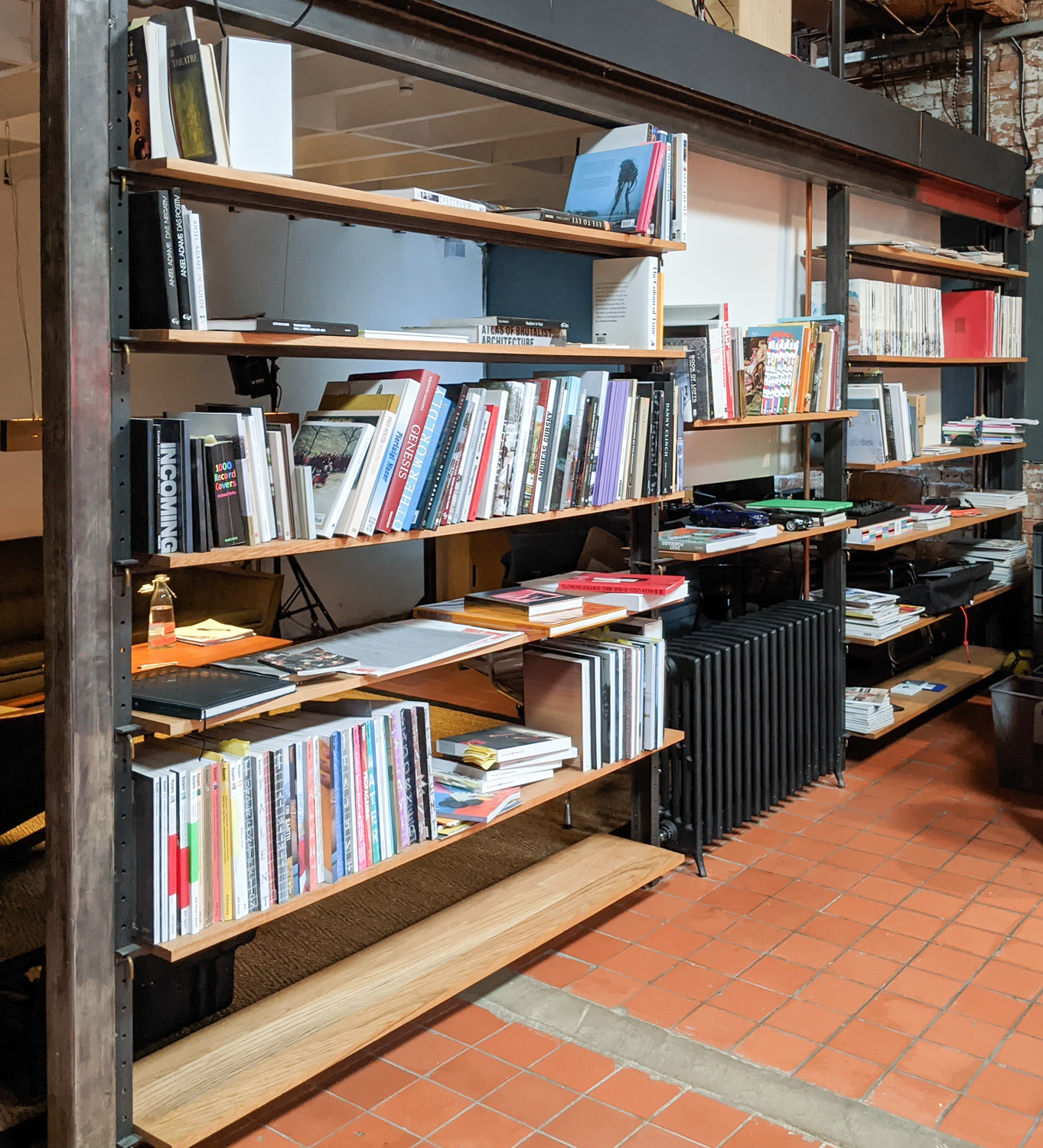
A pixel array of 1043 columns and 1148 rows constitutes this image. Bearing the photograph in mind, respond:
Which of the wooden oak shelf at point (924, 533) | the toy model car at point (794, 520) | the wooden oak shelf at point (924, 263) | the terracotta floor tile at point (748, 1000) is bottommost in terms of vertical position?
the terracotta floor tile at point (748, 1000)

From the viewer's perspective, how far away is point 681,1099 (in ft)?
7.78

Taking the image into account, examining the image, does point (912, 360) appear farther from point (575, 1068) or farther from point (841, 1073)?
point (575, 1068)

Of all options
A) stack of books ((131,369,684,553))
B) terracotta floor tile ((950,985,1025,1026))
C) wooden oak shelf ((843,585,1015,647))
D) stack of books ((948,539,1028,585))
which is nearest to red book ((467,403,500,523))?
stack of books ((131,369,684,553))

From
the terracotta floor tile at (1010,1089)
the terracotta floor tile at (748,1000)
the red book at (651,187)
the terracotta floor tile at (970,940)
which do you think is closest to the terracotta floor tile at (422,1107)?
the terracotta floor tile at (748,1000)

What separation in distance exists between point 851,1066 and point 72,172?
7.64ft

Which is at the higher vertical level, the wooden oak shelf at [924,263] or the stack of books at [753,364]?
the wooden oak shelf at [924,263]

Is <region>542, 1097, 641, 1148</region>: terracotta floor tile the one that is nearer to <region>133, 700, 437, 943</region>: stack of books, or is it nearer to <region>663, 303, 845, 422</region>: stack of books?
<region>133, 700, 437, 943</region>: stack of books

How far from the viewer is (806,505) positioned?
4.14 metres

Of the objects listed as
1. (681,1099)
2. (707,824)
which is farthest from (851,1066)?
(707,824)

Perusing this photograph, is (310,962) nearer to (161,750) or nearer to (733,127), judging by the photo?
(161,750)

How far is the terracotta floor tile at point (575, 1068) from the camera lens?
2439mm

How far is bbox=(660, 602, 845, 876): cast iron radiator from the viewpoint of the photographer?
346cm

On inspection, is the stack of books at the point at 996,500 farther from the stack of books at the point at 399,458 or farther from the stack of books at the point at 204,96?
the stack of books at the point at 204,96

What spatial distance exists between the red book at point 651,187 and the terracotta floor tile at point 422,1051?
6.79 feet
